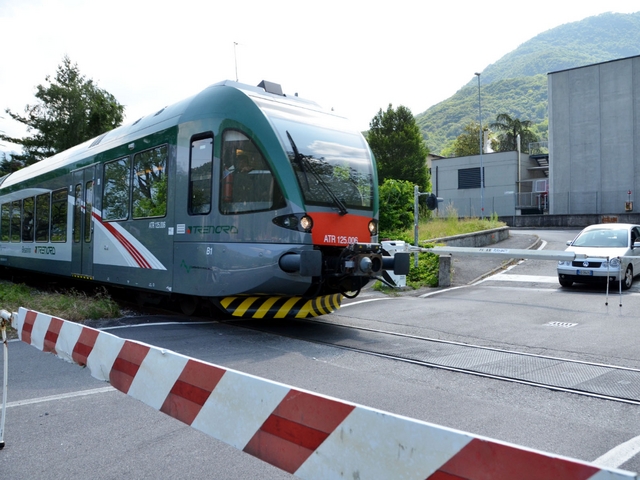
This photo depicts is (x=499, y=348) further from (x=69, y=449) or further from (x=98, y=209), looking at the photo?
(x=98, y=209)

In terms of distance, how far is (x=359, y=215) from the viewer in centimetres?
851

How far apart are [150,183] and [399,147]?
43.4 meters

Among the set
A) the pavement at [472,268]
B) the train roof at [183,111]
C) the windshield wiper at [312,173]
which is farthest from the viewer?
the pavement at [472,268]

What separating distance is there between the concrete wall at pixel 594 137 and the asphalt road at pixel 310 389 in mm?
32314

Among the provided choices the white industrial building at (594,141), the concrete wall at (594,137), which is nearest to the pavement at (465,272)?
the white industrial building at (594,141)

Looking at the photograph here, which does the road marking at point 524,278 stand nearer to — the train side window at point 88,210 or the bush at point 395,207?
the bush at point 395,207

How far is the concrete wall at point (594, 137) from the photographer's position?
124 ft

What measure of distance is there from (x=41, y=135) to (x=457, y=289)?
40921 mm

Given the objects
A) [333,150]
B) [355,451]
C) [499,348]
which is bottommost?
[499,348]

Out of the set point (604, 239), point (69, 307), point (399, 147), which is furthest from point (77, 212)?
point (399, 147)

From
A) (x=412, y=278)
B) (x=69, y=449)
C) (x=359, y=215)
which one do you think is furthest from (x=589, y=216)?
(x=69, y=449)

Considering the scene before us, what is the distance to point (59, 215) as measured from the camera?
13.4 metres

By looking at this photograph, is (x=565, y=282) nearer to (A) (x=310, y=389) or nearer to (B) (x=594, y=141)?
(A) (x=310, y=389)

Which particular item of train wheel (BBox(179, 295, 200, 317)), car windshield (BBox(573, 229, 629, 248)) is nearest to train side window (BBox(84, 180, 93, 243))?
train wheel (BBox(179, 295, 200, 317))
